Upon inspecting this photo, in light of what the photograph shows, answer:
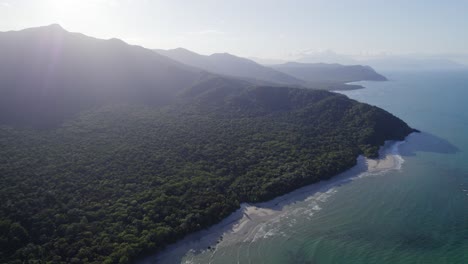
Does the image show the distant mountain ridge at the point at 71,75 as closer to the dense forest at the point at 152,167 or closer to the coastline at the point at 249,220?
the dense forest at the point at 152,167

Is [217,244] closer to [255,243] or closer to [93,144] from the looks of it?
[255,243]

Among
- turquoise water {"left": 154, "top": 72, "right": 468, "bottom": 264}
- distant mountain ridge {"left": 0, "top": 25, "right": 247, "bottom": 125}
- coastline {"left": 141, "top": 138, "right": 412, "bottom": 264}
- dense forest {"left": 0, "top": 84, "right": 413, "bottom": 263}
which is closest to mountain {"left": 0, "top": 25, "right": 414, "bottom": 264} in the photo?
dense forest {"left": 0, "top": 84, "right": 413, "bottom": 263}

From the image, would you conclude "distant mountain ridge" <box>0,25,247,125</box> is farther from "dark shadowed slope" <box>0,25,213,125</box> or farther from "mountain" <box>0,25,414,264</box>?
"mountain" <box>0,25,414,264</box>

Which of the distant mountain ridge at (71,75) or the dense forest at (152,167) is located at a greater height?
the distant mountain ridge at (71,75)

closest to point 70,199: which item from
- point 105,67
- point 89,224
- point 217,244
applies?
point 89,224

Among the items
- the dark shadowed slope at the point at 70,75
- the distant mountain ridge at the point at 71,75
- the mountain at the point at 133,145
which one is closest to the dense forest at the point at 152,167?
the mountain at the point at 133,145
